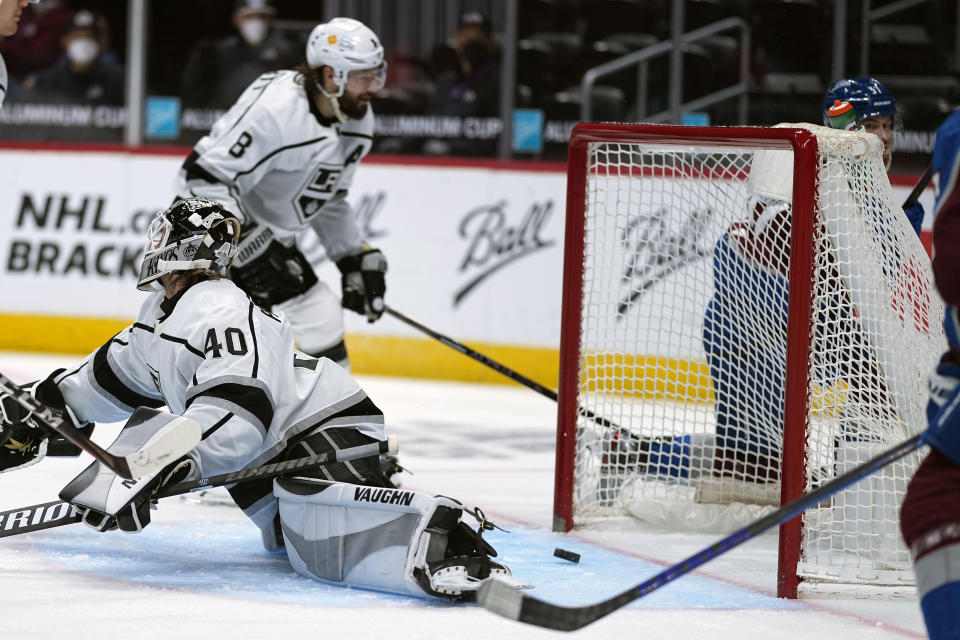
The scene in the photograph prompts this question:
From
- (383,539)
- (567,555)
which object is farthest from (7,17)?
(567,555)

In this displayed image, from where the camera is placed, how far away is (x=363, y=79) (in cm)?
437

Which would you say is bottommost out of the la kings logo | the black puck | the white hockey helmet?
the black puck

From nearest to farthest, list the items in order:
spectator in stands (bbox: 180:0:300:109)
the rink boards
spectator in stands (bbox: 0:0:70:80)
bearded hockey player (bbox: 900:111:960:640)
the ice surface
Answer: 1. bearded hockey player (bbox: 900:111:960:640)
2. the ice surface
3. the rink boards
4. spectator in stands (bbox: 180:0:300:109)
5. spectator in stands (bbox: 0:0:70:80)

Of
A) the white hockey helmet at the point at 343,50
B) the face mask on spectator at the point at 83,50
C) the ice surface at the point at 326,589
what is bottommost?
the ice surface at the point at 326,589

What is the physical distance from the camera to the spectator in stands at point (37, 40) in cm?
784

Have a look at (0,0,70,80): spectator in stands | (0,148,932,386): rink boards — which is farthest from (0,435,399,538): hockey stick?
(0,0,70,80): spectator in stands

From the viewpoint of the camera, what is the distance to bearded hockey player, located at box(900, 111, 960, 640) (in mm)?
1890

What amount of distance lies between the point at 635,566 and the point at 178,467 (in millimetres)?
1098

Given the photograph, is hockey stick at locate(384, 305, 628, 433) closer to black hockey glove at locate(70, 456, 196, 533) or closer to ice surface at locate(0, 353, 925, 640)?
ice surface at locate(0, 353, 925, 640)

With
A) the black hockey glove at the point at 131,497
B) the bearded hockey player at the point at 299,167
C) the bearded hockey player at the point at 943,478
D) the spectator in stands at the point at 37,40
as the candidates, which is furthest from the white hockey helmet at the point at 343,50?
the spectator in stands at the point at 37,40

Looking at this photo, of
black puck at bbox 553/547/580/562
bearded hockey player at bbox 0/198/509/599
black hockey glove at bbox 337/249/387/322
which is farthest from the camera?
black hockey glove at bbox 337/249/387/322

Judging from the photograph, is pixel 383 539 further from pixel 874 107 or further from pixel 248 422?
pixel 874 107

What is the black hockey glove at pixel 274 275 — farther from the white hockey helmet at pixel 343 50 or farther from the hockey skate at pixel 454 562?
the hockey skate at pixel 454 562

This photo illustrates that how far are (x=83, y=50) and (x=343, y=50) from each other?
384 cm
